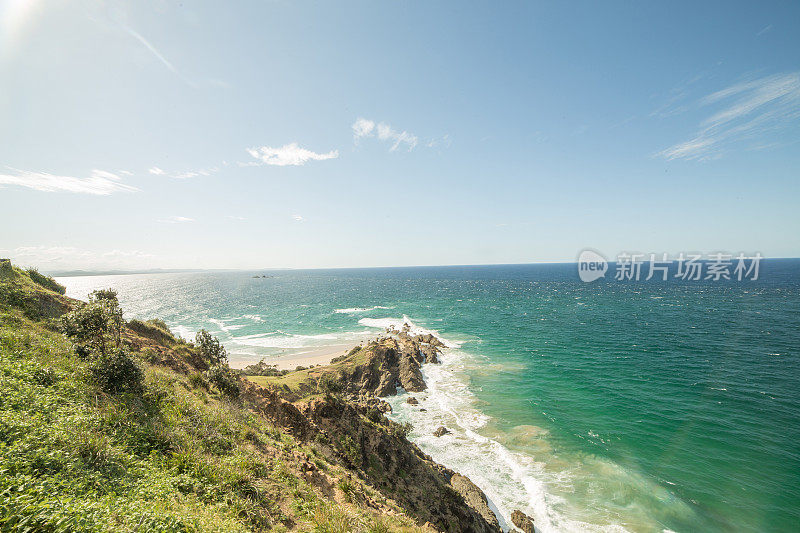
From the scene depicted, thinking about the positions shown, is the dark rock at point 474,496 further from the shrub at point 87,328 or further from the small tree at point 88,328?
the shrub at point 87,328

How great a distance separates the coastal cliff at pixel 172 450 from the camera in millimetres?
8102

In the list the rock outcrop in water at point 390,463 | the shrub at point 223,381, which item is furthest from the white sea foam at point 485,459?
the shrub at point 223,381

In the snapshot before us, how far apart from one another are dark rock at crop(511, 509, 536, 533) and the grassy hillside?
1494 centimetres

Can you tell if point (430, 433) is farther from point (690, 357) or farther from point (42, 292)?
point (690, 357)

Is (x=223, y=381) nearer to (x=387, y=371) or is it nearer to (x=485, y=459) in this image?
(x=485, y=459)

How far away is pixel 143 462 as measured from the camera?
34.0ft

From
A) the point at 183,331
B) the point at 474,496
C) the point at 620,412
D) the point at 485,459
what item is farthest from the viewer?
the point at 183,331

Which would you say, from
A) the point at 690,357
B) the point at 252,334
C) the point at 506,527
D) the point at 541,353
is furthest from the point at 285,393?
the point at 690,357

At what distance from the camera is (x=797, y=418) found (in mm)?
35625

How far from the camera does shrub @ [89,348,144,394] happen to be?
13.8m

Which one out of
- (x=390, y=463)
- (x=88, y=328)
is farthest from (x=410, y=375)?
(x=88, y=328)

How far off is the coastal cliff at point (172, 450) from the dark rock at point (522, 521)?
217 cm

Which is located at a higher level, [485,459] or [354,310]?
[354,310]

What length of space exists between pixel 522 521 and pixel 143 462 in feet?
92.2
